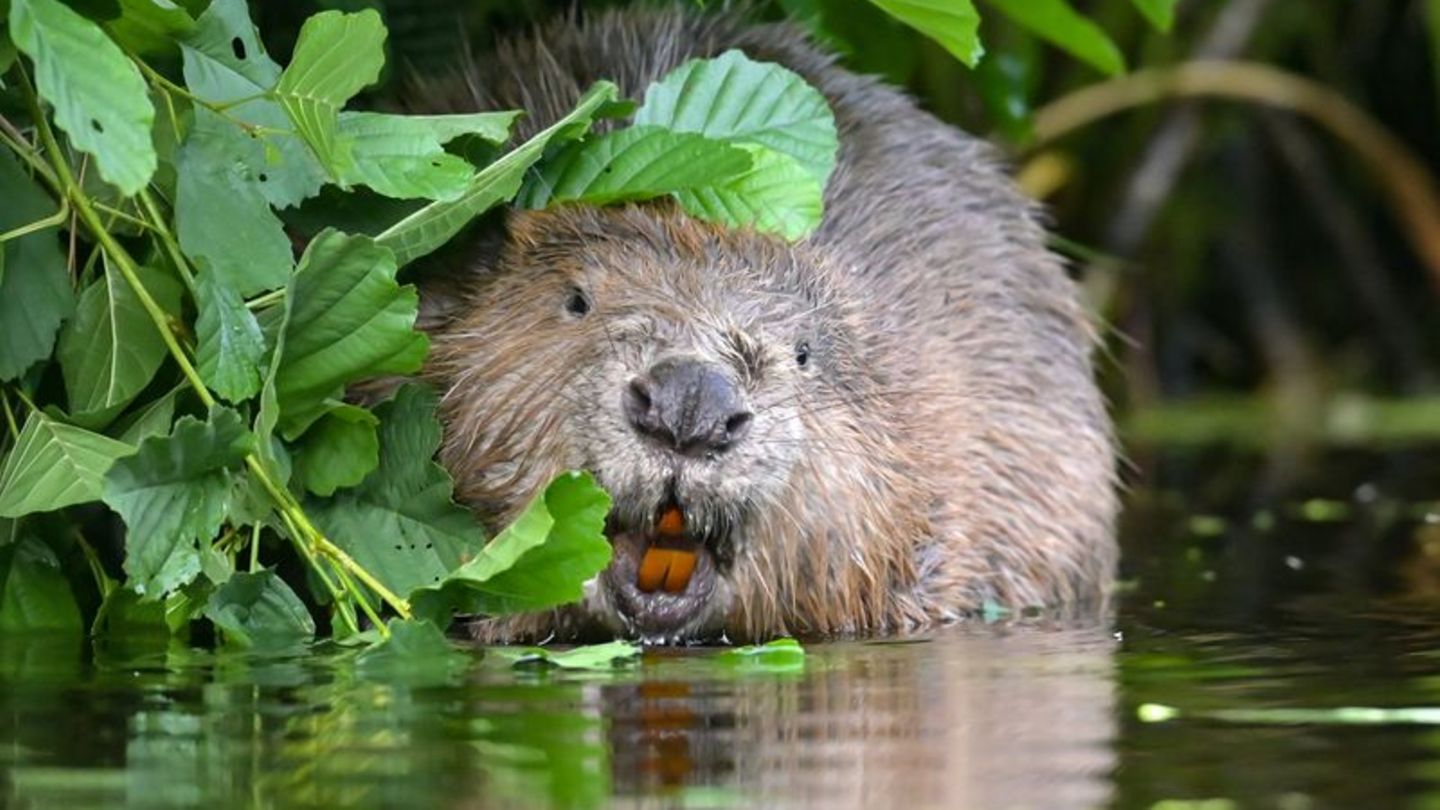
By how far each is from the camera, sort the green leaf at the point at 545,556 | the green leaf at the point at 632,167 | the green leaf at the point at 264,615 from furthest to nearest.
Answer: the green leaf at the point at 632,167 < the green leaf at the point at 264,615 < the green leaf at the point at 545,556

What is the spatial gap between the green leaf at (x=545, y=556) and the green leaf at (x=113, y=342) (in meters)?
0.47

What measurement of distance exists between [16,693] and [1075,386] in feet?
8.21

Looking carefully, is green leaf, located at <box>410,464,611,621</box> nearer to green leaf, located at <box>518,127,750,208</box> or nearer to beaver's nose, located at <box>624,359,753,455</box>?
beaver's nose, located at <box>624,359,753,455</box>

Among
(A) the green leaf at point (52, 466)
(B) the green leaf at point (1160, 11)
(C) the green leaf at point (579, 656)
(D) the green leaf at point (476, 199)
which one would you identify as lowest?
(C) the green leaf at point (579, 656)

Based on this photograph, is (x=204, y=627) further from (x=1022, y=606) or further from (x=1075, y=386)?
(x=1075, y=386)

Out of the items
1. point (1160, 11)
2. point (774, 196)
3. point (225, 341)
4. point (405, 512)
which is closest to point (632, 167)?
point (774, 196)

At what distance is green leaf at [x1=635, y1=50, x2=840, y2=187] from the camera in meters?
4.12

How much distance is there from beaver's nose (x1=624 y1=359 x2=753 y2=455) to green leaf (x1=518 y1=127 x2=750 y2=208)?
31cm

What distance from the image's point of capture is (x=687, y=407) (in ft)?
12.2

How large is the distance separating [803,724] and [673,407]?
0.78 meters

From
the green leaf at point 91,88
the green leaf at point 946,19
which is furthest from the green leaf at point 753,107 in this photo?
the green leaf at point 91,88

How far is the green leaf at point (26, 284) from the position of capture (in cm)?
361

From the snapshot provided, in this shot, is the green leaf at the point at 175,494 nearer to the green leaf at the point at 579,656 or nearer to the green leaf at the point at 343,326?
the green leaf at the point at 343,326

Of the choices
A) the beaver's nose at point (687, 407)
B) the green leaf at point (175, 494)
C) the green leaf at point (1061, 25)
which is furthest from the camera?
the green leaf at point (1061, 25)
